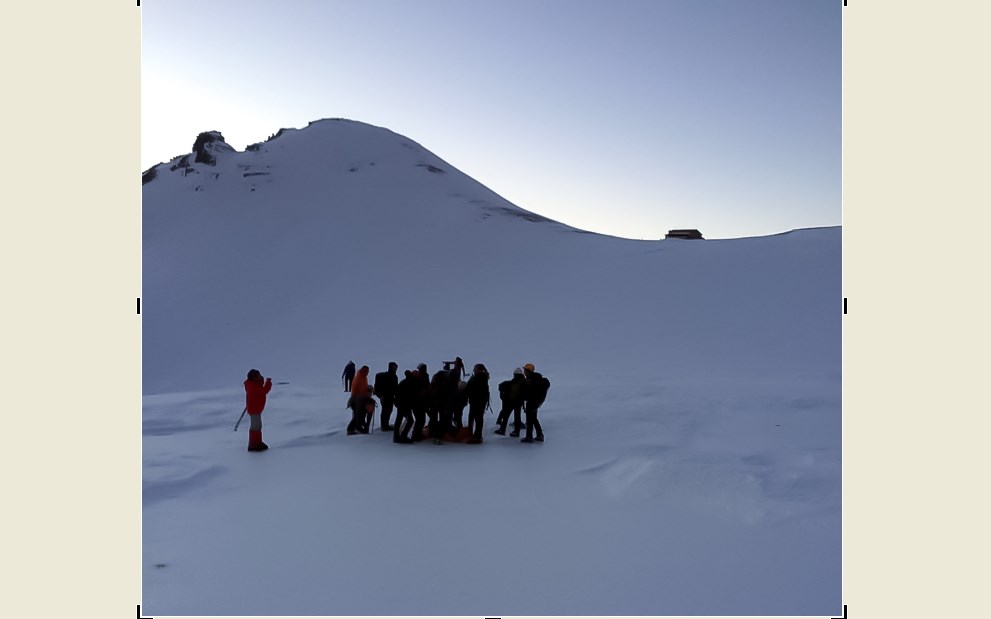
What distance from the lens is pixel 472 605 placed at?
15.5ft

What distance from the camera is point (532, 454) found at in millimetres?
9523

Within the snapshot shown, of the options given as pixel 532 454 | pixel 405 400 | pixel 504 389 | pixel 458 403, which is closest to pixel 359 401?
pixel 405 400

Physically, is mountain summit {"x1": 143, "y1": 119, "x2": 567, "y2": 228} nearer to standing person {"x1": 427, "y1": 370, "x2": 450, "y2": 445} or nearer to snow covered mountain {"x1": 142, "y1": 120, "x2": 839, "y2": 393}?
snow covered mountain {"x1": 142, "y1": 120, "x2": 839, "y2": 393}

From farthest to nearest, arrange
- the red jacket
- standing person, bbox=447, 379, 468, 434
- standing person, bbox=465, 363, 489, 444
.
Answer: standing person, bbox=447, 379, 468, 434
standing person, bbox=465, 363, 489, 444
the red jacket

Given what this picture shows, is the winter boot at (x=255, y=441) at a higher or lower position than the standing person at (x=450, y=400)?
lower

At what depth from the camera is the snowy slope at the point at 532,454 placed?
198 inches

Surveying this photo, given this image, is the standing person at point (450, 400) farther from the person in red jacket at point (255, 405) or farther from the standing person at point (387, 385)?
the person in red jacket at point (255, 405)

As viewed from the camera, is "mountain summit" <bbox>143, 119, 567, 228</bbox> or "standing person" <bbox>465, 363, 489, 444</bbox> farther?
"mountain summit" <bbox>143, 119, 567, 228</bbox>

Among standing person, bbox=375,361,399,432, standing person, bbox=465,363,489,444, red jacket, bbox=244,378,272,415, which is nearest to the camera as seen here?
red jacket, bbox=244,378,272,415

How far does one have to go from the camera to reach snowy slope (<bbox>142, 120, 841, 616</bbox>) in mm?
5023

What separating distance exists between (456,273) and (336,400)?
75.6 feet

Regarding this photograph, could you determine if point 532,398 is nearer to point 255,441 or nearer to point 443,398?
point 443,398

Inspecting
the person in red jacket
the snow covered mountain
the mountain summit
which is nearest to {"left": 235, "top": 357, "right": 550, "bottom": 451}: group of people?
the person in red jacket

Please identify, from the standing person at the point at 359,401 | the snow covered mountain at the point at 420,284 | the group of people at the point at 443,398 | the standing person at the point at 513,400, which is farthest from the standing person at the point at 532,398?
the snow covered mountain at the point at 420,284
